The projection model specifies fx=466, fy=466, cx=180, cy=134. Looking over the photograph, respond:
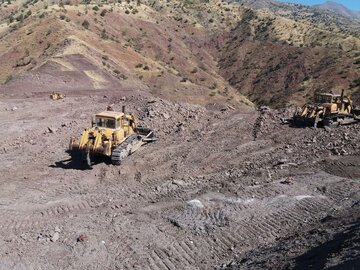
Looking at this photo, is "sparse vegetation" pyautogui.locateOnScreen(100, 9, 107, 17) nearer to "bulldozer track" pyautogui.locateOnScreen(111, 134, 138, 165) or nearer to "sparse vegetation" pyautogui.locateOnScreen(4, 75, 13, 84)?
"sparse vegetation" pyautogui.locateOnScreen(4, 75, 13, 84)

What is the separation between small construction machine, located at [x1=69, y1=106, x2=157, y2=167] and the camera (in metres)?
16.8

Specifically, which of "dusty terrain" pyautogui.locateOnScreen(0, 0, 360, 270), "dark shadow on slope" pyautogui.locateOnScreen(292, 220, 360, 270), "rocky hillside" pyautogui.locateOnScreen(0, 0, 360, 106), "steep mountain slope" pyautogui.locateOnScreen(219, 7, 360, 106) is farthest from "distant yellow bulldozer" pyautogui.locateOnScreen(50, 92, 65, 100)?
"steep mountain slope" pyautogui.locateOnScreen(219, 7, 360, 106)

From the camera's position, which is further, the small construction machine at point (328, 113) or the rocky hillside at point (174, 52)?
the rocky hillside at point (174, 52)

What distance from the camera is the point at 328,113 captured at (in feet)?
69.1

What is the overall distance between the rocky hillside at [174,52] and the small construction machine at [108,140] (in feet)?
50.7

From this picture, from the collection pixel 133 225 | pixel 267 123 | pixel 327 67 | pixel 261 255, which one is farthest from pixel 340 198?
pixel 327 67

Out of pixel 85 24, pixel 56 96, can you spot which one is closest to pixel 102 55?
pixel 85 24

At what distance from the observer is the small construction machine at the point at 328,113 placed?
20.7m

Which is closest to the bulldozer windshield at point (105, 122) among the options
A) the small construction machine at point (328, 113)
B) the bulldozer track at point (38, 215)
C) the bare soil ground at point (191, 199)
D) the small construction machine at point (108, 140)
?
the small construction machine at point (108, 140)

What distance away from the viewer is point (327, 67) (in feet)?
167

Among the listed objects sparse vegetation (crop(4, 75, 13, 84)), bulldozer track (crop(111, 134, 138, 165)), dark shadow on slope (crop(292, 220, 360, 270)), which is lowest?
sparse vegetation (crop(4, 75, 13, 84))

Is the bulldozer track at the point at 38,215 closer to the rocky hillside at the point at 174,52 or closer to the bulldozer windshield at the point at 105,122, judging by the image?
the bulldozer windshield at the point at 105,122

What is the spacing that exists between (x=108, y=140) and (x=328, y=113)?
10.2m

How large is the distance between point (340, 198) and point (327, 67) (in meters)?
40.5
